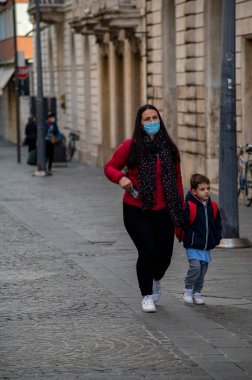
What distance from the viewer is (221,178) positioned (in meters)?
15.4

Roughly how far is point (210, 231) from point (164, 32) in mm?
Answer: 19752

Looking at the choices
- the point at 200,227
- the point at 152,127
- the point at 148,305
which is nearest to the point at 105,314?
the point at 148,305

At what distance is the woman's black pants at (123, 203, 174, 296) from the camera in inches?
407

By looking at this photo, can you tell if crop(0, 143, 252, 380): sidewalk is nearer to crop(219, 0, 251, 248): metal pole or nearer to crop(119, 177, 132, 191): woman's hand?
crop(219, 0, 251, 248): metal pole

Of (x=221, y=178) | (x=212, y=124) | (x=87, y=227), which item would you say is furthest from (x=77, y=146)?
(x=221, y=178)

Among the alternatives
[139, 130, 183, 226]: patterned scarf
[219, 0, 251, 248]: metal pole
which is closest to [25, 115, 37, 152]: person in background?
[219, 0, 251, 248]: metal pole

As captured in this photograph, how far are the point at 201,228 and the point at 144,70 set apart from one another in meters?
21.7

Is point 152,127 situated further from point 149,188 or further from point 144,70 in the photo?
point 144,70

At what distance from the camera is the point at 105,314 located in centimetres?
1038

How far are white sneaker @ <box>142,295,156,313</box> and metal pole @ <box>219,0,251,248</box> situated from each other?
4901 mm

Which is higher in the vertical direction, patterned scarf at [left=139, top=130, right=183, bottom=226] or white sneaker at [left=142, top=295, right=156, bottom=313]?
patterned scarf at [left=139, top=130, right=183, bottom=226]

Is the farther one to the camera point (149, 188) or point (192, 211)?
point (192, 211)

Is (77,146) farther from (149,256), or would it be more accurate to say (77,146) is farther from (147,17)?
(149,256)

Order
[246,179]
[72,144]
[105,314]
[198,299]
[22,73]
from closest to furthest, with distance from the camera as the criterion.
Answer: [105,314]
[198,299]
[246,179]
[72,144]
[22,73]
